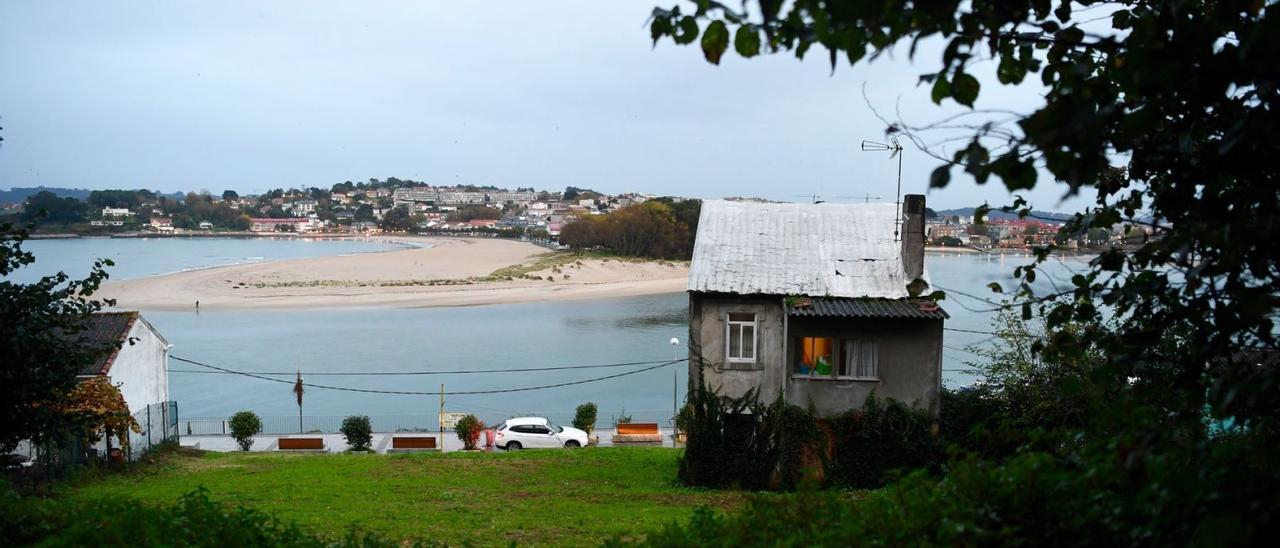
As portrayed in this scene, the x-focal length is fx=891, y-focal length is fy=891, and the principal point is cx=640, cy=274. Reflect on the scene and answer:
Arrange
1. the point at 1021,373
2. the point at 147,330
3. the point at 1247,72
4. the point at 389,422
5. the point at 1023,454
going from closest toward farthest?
1. the point at 1247,72
2. the point at 1023,454
3. the point at 1021,373
4. the point at 147,330
5. the point at 389,422

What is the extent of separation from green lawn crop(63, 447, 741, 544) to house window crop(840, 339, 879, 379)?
362 cm

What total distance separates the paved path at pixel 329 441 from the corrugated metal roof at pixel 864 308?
11538mm

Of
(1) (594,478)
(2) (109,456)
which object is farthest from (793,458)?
(2) (109,456)

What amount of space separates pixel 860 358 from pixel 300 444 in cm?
1836

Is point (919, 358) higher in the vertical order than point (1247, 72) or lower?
lower

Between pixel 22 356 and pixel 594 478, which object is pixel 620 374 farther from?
pixel 22 356

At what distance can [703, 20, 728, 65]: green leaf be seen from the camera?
142 inches

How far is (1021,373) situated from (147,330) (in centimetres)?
2335

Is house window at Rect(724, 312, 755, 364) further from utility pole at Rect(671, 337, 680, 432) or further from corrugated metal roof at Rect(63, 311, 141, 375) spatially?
corrugated metal roof at Rect(63, 311, 141, 375)

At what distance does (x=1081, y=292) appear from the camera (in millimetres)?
4586

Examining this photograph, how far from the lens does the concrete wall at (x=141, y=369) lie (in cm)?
2339

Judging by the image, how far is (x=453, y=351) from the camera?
45.1 meters

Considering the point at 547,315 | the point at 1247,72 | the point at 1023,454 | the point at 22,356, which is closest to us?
the point at 1247,72

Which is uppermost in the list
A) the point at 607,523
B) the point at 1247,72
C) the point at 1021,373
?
the point at 1247,72
